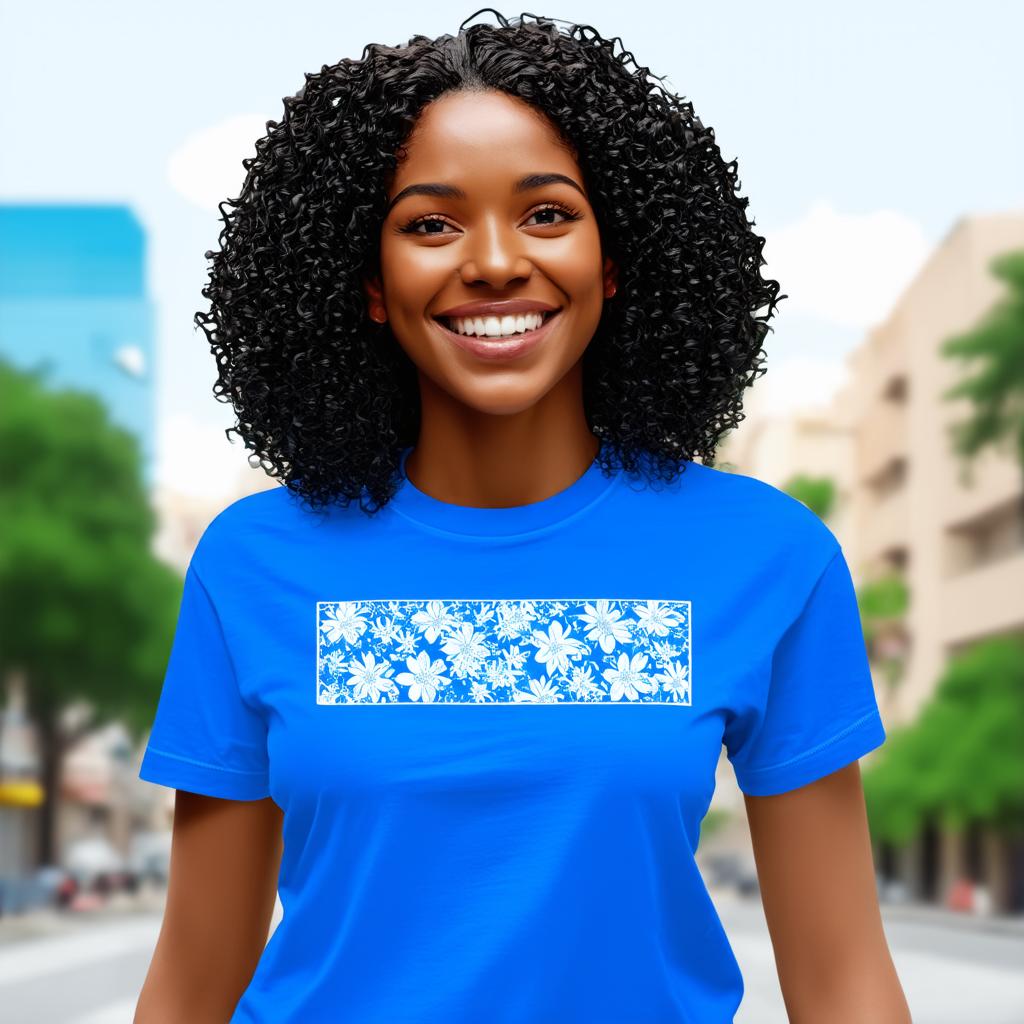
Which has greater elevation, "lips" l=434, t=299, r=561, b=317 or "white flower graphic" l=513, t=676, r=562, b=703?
"lips" l=434, t=299, r=561, b=317

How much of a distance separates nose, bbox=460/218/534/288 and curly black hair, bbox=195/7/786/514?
18cm

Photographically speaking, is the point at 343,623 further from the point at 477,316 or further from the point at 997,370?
the point at 997,370

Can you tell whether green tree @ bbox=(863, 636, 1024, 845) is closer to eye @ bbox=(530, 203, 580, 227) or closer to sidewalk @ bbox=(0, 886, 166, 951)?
sidewalk @ bbox=(0, 886, 166, 951)

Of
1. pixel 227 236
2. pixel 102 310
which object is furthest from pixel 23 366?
pixel 227 236

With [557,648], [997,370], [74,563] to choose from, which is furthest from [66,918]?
[557,648]

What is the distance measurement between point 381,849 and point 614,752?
0.29 meters

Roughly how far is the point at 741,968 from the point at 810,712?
4.86m

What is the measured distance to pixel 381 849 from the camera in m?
2.09

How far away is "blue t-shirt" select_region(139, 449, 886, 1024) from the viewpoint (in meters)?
2.08

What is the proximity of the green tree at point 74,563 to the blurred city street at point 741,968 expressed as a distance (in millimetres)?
4377

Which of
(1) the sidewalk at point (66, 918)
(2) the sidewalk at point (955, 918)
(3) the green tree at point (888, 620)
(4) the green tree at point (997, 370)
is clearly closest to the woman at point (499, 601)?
(1) the sidewalk at point (66, 918)

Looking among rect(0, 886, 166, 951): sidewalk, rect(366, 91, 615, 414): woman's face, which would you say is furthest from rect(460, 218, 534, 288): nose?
rect(0, 886, 166, 951): sidewalk

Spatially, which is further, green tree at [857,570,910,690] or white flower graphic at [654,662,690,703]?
green tree at [857,570,910,690]

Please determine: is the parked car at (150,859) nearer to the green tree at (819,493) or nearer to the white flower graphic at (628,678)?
the green tree at (819,493)
